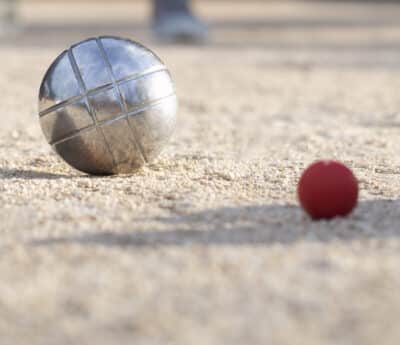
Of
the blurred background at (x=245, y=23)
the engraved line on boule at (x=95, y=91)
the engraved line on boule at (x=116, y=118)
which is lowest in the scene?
the blurred background at (x=245, y=23)

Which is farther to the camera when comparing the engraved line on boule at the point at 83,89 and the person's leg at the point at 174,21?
the person's leg at the point at 174,21

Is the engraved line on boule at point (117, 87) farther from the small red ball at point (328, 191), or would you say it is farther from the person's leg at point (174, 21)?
the person's leg at point (174, 21)

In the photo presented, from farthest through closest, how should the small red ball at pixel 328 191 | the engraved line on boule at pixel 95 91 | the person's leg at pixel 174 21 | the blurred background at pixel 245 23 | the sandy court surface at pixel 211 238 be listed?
the blurred background at pixel 245 23 < the person's leg at pixel 174 21 < the engraved line on boule at pixel 95 91 < the small red ball at pixel 328 191 < the sandy court surface at pixel 211 238

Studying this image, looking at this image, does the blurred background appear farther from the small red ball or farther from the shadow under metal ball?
the small red ball

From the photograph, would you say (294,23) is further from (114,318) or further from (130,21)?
(114,318)

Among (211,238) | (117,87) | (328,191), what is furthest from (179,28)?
(211,238)

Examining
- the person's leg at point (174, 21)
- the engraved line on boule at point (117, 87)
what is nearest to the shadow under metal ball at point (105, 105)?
the engraved line on boule at point (117, 87)

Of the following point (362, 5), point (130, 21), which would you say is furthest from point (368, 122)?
point (362, 5)
